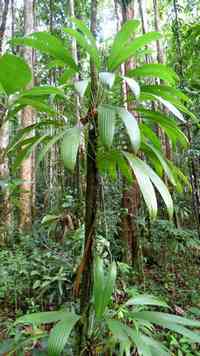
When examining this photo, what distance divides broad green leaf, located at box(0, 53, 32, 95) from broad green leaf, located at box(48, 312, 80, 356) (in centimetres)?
79

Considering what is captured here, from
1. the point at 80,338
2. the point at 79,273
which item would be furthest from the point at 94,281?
the point at 80,338

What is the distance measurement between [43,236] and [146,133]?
269 centimetres

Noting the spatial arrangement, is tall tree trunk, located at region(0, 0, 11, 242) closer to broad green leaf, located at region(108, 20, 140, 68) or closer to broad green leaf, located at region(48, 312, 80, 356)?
broad green leaf, located at region(108, 20, 140, 68)

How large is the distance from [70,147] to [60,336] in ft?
1.88

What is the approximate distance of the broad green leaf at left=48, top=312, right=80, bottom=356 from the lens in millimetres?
948

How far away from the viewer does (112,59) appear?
116 centimetres

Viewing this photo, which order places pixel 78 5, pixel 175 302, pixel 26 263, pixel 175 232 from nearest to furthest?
pixel 26 263 → pixel 175 302 → pixel 175 232 → pixel 78 5

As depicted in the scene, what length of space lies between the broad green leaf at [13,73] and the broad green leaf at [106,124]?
0.87 feet

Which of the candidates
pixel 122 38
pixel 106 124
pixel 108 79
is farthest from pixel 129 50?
pixel 106 124

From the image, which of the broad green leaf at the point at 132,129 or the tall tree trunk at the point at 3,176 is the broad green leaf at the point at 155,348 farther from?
the tall tree trunk at the point at 3,176

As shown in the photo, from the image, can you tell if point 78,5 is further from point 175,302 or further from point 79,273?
point 79,273

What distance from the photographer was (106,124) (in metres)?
0.99

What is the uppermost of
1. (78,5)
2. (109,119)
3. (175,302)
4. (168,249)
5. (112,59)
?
(78,5)

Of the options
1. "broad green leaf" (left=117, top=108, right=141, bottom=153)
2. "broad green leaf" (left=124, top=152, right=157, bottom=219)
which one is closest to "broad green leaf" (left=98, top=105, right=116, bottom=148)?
"broad green leaf" (left=117, top=108, right=141, bottom=153)
